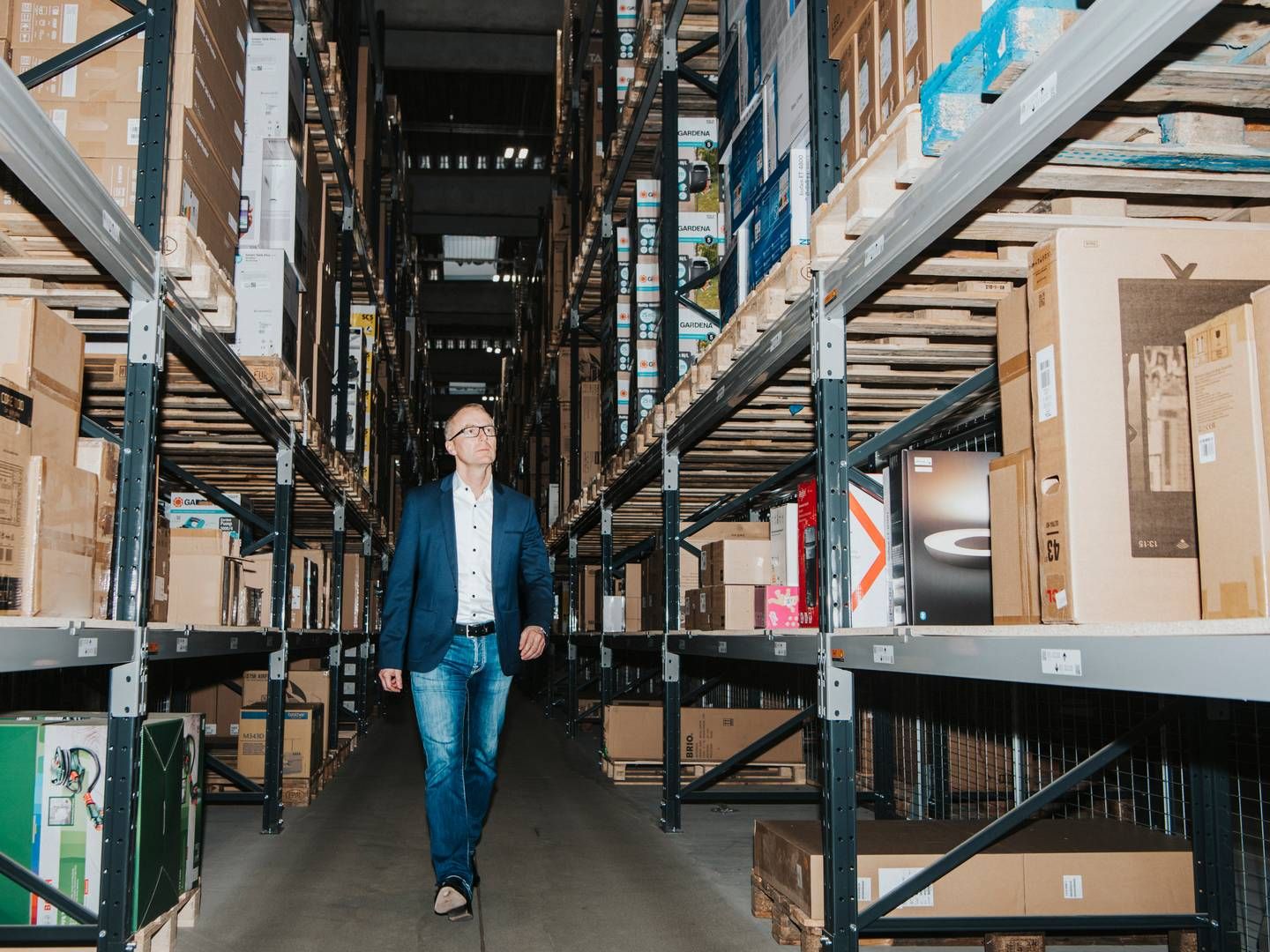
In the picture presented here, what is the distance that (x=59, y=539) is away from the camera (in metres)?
2.83

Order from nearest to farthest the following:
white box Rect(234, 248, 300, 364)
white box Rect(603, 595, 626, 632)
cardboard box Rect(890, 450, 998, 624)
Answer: cardboard box Rect(890, 450, 998, 624)
white box Rect(234, 248, 300, 364)
white box Rect(603, 595, 626, 632)

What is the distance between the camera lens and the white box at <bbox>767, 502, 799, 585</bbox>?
4.72 meters

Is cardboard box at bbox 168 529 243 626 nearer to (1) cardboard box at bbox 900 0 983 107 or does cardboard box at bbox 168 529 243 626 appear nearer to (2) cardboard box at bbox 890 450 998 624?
(2) cardboard box at bbox 890 450 998 624

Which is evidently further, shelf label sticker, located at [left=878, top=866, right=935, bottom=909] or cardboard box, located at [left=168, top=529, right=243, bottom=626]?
cardboard box, located at [left=168, top=529, right=243, bottom=626]

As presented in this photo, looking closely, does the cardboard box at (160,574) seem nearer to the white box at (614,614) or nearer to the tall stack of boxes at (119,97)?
the tall stack of boxes at (119,97)

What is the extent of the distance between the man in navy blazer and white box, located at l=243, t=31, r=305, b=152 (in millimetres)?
1984

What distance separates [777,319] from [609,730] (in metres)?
4.43

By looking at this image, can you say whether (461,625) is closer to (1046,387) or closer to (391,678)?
(391,678)

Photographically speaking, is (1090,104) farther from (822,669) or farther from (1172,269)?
(822,669)

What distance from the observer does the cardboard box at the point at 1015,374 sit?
2.36 meters

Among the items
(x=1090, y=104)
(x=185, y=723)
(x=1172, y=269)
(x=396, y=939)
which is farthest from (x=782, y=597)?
(x=1090, y=104)

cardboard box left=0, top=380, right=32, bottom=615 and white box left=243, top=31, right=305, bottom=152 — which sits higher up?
white box left=243, top=31, right=305, bottom=152

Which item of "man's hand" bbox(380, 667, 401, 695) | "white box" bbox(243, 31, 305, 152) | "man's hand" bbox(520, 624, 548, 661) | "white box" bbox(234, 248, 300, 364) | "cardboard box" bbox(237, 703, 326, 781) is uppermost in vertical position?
"white box" bbox(243, 31, 305, 152)

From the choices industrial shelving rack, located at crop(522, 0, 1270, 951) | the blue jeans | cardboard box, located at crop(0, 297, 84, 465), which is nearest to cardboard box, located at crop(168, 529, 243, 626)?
the blue jeans
